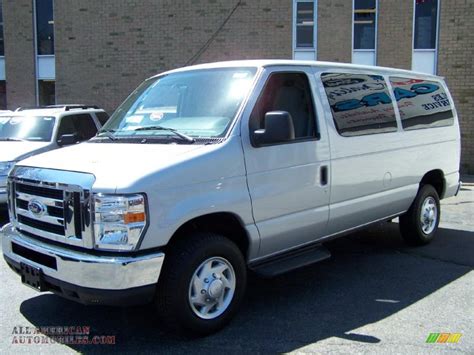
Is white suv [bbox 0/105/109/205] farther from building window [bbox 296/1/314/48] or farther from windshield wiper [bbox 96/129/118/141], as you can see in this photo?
building window [bbox 296/1/314/48]

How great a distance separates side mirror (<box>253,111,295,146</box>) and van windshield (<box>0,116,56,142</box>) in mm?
5802

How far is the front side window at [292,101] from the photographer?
4.35m

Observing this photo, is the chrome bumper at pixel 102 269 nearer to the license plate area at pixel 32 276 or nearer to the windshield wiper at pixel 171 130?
the license plate area at pixel 32 276

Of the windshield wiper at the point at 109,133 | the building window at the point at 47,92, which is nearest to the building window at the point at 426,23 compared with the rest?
the building window at the point at 47,92

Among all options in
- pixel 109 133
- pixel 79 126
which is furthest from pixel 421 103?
pixel 79 126

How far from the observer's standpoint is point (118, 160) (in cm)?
369

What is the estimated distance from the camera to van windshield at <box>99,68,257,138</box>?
4173mm

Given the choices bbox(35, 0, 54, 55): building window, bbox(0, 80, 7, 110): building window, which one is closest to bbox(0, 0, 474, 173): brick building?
bbox(35, 0, 54, 55): building window

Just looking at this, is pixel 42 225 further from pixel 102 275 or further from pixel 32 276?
pixel 102 275

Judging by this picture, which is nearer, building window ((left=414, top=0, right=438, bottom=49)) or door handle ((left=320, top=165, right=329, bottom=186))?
door handle ((left=320, top=165, right=329, bottom=186))

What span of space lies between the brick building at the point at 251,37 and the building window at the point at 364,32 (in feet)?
0.09

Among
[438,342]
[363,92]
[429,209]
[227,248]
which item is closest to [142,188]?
[227,248]

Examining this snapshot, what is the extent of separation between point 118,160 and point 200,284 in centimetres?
111

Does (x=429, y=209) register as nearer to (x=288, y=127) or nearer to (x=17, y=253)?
(x=288, y=127)
